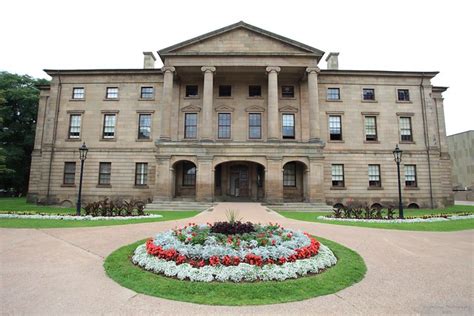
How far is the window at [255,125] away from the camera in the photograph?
28609mm

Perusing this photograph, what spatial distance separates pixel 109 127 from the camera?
29.0 metres

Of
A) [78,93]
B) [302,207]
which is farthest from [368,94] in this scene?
[78,93]

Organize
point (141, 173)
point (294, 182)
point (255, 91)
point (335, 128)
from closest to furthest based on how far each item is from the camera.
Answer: point (141, 173), point (294, 182), point (335, 128), point (255, 91)

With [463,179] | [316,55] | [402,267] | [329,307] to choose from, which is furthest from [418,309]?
[463,179]

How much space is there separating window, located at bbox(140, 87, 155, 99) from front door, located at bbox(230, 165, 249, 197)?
39.3ft

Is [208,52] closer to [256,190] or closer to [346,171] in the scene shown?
[256,190]

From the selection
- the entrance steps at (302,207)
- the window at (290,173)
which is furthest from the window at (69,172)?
the window at (290,173)

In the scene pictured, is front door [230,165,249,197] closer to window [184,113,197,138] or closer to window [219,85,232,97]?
window [184,113,197,138]

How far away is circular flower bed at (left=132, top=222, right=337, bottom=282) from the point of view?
566 centimetres

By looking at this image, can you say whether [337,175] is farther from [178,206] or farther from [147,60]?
[147,60]

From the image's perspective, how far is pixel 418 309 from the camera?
4.43 meters

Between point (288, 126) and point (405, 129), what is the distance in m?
12.7

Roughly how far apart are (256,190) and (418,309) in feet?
77.6

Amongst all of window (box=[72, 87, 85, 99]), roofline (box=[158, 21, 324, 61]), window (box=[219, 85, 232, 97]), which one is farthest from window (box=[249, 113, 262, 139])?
window (box=[72, 87, 85, 99])
